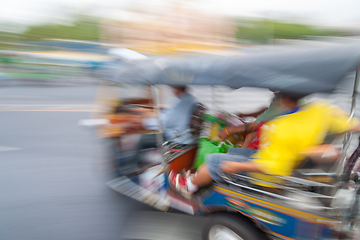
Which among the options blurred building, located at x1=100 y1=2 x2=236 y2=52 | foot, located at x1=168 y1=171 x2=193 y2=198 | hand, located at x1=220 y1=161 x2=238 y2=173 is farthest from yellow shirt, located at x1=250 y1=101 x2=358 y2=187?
blurred building, located at x1=100 y1=2 x2=236 y2=52

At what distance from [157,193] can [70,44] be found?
20521 mm

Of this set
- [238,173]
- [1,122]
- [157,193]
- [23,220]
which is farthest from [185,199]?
[1,122]

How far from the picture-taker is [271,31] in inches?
809

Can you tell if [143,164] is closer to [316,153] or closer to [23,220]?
[23,220]

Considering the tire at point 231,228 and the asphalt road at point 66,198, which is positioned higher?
the tire at point 231,228

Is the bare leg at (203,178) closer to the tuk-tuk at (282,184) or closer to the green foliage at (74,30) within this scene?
the tuk-tuk at (282,184)

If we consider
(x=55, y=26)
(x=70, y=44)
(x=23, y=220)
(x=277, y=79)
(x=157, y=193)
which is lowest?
(x=23, y=220)

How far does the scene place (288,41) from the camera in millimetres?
21125

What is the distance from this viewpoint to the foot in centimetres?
253

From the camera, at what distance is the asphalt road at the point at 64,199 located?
2727 mm

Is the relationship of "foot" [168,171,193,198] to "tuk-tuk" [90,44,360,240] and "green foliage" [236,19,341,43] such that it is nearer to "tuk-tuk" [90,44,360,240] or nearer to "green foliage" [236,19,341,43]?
"tuk-tuk" [90,44,360,240]

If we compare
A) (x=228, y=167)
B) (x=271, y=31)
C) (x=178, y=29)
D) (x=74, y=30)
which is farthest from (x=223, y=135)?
(x=74, y=30)

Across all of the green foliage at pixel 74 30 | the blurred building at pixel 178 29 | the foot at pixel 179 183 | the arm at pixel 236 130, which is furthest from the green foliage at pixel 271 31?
the foot at pixel 179 183

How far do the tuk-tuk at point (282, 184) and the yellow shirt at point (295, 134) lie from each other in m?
0.10
